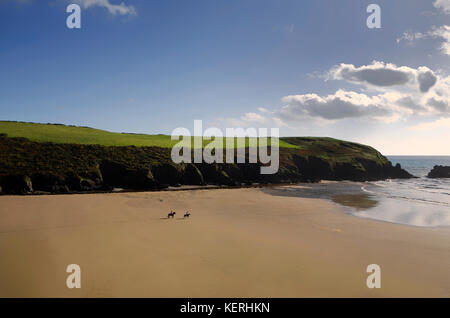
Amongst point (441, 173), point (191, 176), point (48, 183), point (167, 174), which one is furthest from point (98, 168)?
point (441, 173)

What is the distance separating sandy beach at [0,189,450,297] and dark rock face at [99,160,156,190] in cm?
1173

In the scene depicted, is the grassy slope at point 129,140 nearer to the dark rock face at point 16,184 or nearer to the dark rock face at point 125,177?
the dark rock face at point 125,177

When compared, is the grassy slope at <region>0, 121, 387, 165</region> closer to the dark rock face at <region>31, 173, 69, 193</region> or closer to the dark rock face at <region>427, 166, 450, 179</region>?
the dark rock face at <region>31, 173, 69, 193</region>

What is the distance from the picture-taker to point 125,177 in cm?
3119

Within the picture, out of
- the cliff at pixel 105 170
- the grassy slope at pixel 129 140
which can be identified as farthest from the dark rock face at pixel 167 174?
the grassy slope at pixel 129 140

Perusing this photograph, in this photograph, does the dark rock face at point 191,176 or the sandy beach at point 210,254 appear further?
the dark rock face at point 191,176

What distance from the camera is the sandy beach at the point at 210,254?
8344mm

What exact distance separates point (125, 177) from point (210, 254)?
2360 centimetres

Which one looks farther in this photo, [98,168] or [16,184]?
[98,168]

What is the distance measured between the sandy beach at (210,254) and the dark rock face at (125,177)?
38.5ft

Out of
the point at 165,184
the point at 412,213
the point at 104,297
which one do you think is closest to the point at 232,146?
the point at 165,184

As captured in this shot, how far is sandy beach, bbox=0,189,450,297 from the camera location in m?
8.34

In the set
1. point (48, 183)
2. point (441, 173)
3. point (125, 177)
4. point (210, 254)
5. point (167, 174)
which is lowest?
point (210, 254)

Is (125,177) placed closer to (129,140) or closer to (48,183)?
(48,183)
